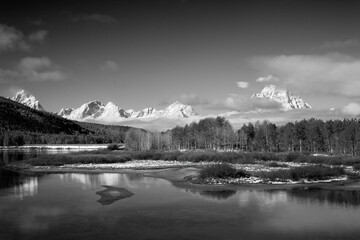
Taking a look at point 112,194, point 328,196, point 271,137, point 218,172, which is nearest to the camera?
point 328,196

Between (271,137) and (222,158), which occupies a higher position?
(271,137)

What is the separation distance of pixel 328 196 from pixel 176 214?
16800 mm

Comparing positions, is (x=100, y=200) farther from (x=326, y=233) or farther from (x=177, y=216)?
(x=326, y=233)

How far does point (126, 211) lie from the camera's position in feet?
92.6

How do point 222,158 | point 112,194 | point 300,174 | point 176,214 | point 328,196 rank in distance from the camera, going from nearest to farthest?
point 176,214 < point 328,196 < point 112,194 < point 300,174 < point 222,158

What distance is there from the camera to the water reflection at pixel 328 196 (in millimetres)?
32281

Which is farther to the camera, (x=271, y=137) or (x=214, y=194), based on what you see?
(x=271, y=137)

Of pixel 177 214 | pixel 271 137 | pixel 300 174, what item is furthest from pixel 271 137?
pixel 177 214

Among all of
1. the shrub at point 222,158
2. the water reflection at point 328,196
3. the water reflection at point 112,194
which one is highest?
the shrub at point 222,158

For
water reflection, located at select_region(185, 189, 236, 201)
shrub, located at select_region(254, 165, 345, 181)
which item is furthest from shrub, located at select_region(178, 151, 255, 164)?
water reflection, located at select_region(185, 189, 236, 201)

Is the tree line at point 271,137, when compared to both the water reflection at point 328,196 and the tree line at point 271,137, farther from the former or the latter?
the water reflection at point 328,196

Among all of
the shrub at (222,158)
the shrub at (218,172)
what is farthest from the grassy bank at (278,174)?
the shrub at (222,158)

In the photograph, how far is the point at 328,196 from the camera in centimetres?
3512

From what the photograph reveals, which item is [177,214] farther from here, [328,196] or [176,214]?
[328,196]
